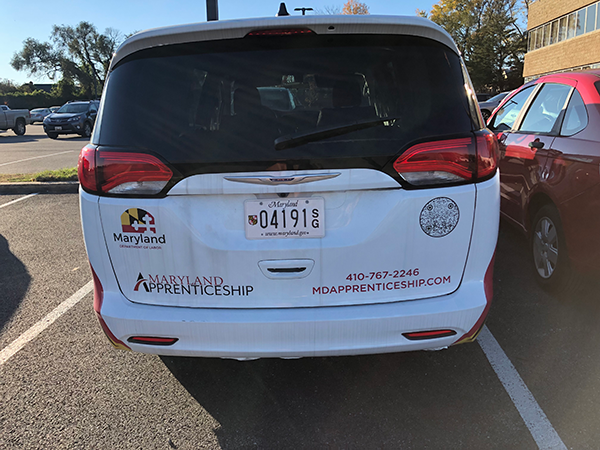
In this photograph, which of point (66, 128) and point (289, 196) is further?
point (66, 128)

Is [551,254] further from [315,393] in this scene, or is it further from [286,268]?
[286,268]

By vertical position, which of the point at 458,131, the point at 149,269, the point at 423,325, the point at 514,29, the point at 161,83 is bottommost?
the point at 423,325

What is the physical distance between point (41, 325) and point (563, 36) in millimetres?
37365

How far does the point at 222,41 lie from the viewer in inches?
82.7

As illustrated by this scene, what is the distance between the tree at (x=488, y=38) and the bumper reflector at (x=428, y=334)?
56.5 m

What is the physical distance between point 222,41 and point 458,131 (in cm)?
110

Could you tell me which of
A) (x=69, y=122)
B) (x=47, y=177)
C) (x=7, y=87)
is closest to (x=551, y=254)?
(x=47, y=177)

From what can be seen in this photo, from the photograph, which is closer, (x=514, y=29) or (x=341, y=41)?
(x=341, y=41)

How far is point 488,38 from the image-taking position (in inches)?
2072

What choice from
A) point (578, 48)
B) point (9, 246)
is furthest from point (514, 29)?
point (9, 246)

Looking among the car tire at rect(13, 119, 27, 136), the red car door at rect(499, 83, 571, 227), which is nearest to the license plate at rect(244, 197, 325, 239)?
the red car door at rect(499, 83, 571, 227)

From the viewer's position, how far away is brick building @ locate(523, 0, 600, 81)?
2825cm

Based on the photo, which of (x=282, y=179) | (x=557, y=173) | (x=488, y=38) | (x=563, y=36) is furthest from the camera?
(x=488, y=38)

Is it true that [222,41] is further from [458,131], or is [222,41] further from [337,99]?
[458,131]
